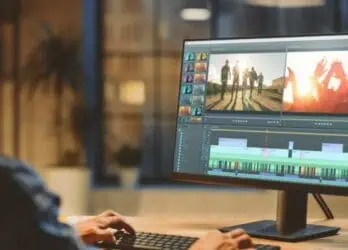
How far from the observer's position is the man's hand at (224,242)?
148 cm

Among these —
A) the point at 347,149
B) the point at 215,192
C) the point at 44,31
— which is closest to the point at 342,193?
the point at 347,149

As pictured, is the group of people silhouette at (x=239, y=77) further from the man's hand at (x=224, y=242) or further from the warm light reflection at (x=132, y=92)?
the warm light reflection at (x=132, y=92)

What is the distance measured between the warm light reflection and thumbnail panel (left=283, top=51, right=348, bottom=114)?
3165 millimetres

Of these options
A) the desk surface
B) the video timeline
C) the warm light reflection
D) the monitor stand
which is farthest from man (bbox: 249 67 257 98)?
the warm light reflection

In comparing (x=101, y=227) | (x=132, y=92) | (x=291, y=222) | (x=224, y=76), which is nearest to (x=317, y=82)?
(x=224, y=76)

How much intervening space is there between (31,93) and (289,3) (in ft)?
5.93

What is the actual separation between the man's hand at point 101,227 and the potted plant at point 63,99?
2.82 m

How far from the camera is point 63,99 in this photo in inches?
191

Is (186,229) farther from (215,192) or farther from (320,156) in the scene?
(215,192)

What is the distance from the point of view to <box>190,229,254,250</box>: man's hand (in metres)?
1.48

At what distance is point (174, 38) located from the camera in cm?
493

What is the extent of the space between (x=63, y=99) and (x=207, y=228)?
3.07 meters

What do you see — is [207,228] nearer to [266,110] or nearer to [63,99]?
[266,110]

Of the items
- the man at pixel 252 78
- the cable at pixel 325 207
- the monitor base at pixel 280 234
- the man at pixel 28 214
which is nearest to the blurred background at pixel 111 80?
the cable at pixel 325 207
